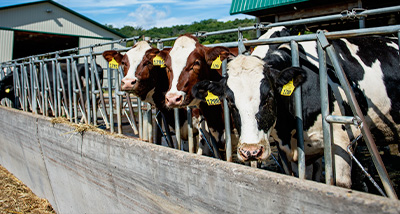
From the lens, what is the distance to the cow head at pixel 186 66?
11.6 ft

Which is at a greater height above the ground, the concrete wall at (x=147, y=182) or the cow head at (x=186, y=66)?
the cow head at (x=186, y=66)

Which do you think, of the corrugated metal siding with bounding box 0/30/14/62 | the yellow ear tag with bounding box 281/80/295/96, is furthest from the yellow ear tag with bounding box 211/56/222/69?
the corrugated metal siding with bounding box 0/30/14/62

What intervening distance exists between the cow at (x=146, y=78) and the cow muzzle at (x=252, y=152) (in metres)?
1.70

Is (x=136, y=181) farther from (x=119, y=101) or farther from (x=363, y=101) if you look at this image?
(x=363, y=101)

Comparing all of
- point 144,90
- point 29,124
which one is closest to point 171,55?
point 144,90

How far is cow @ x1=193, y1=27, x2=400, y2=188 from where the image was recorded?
2703mm

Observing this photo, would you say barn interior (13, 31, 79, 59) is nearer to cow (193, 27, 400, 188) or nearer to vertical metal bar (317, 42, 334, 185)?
cow (193, 27, 400, 188)

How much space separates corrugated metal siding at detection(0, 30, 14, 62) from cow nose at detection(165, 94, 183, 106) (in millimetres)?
21063

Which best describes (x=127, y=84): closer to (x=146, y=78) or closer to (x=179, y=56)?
(x=146, y=78)

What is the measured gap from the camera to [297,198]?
2010 millimetres

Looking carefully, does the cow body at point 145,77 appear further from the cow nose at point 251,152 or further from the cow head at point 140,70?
the cow nose at point 251,152

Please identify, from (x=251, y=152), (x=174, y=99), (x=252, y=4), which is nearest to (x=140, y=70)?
(x=174, y=99)

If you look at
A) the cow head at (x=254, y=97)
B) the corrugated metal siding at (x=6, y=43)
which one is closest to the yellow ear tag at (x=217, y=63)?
the cow head at (x=254, y=97)

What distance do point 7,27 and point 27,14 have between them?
156cm
